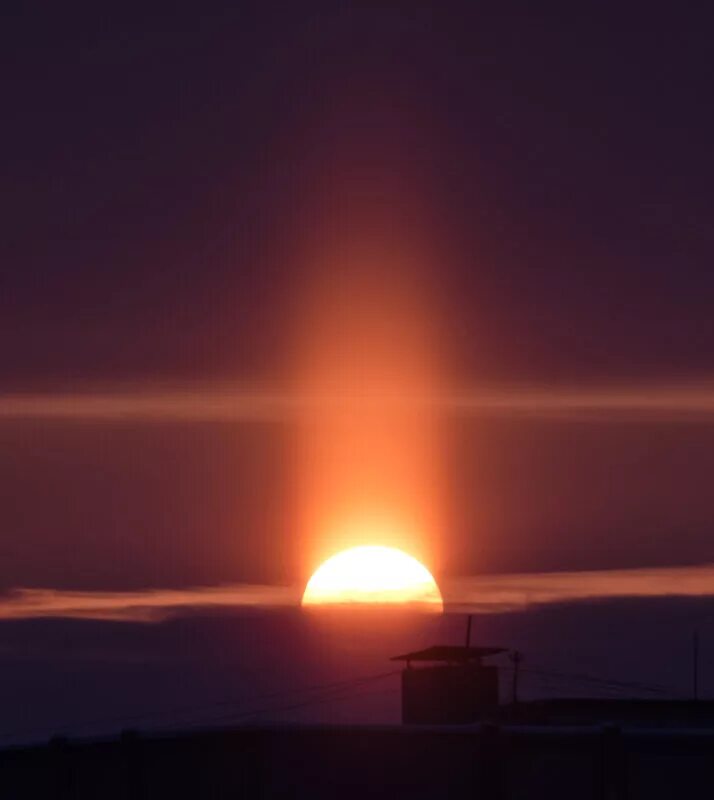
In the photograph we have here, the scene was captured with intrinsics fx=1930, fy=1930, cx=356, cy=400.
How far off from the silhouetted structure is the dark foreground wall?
31.0m

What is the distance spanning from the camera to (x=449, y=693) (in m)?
81.9

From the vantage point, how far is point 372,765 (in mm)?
47500

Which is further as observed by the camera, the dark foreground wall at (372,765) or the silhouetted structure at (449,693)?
the silhouetted structure at (449,693)

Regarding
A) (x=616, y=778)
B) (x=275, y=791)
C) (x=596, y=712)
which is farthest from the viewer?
(x=596, y=712)

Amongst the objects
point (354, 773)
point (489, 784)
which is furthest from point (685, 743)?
point (354, 773)

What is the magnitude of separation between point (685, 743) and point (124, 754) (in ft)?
48.2

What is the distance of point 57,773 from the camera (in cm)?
5084

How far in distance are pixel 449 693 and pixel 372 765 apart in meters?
34.7

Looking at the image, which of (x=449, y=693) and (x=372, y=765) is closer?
(x=372, y=765)

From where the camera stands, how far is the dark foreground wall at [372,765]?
149ft

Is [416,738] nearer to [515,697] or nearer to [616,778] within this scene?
[616,778]

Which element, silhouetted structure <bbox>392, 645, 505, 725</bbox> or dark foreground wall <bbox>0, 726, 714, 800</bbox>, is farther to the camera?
silhouetted structure <bbox>392, 645, 505, 725</bbox>

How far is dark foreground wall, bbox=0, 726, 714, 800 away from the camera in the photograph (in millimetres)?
45438

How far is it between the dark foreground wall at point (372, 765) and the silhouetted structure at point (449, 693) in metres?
31.0
